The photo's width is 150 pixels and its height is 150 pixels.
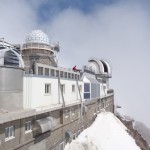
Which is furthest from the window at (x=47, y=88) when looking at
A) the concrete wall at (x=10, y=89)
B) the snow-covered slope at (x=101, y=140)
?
the snow-covered slope at (x=101, y=140)

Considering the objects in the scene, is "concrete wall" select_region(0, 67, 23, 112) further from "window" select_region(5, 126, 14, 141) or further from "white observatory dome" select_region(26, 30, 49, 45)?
"white observatory dome" select_region(26, 30, 49, 45)

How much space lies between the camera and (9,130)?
41.0 feet

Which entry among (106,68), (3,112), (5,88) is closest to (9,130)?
(3,112)

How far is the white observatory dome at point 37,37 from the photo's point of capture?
91.0 feet

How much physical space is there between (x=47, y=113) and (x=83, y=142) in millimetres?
6002

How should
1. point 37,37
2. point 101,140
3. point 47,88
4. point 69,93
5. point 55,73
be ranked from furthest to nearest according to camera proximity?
point 37,37 < point 101,140 < point 69,93 < point 55,73 < point 47,88

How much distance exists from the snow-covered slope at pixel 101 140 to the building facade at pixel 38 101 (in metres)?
0.71

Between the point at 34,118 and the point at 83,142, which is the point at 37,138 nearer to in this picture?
the point at 34,118

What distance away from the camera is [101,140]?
22.9 meters

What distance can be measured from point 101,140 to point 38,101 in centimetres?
976

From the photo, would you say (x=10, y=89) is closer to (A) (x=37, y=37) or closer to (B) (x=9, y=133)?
(B) (x=9, y=133)

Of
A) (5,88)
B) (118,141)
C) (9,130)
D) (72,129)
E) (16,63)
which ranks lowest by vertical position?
(118,141)

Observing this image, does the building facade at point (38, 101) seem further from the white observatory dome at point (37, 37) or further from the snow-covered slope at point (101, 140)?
the snow-covered slope at point (101, 140)

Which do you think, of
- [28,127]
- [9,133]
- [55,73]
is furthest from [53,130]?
[9,133]
